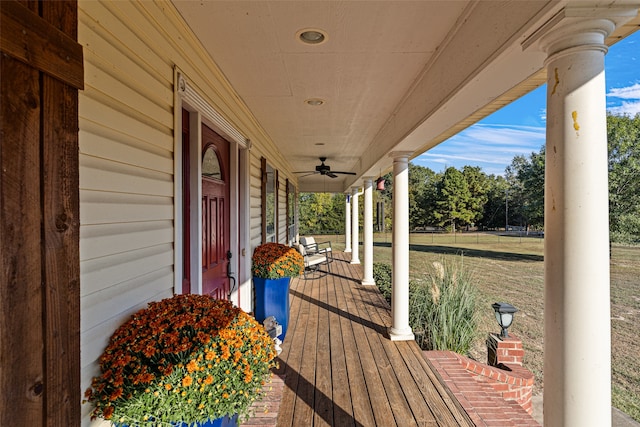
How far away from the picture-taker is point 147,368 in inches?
51.1

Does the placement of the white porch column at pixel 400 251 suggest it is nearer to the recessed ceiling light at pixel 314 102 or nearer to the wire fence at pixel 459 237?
the recessed ceiling light at pixel 314 102

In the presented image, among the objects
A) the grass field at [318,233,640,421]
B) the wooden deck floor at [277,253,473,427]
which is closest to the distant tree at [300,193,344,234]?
the grass field at [318,233,640,421]

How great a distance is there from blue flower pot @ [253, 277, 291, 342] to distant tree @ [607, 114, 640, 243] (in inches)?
532

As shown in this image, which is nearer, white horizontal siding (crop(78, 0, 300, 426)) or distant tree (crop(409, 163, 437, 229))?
white horizontal siding (crop(78, 0, 300, 426))

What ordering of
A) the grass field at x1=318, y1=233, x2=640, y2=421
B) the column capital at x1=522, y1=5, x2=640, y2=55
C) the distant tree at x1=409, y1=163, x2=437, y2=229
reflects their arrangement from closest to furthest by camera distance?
the column capital at x1=522, y1=5, x2=640, y2=55
the grass field at x1=318, y1=233, x2=640, y2=421
the distant tree at x1=409, y1=163, x2=437, y2=229

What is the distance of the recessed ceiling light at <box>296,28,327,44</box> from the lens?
2061 millimetres

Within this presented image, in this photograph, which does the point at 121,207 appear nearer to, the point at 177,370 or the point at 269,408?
the point at 177,370

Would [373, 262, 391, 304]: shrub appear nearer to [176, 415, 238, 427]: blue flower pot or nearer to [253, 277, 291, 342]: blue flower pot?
[253, 277, 291, 342]: blue flower pot

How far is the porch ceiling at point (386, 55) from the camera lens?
5.46 feet

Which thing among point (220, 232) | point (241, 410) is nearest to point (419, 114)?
point (220, 232)

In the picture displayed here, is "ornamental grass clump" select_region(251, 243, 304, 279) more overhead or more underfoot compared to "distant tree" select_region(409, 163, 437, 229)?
more underfoot

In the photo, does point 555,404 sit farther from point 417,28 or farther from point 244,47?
→ point 244,47

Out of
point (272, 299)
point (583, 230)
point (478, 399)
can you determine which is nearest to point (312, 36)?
point (583, 230)

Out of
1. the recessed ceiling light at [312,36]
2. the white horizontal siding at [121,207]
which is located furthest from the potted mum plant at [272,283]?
the recessed ceiling light at [312,36]
